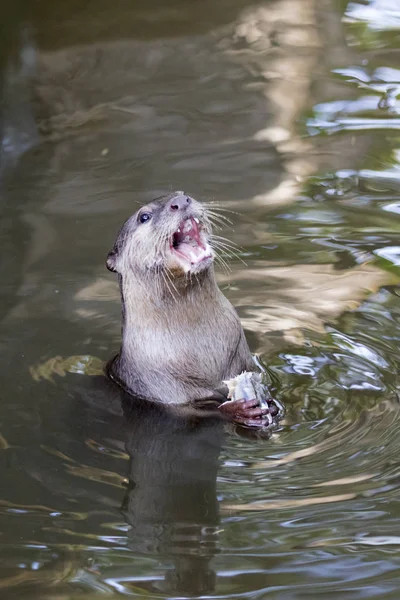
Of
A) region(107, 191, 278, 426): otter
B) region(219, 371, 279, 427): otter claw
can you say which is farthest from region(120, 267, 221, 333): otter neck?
region(219, 371, 279, 427): otter claw

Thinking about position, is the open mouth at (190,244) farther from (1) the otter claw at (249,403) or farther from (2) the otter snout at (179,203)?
(1) the otter claw at (249,403)

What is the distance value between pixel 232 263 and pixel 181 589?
253 cm

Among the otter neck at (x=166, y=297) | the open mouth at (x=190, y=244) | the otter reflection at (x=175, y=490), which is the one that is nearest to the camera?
the otter reflection at (x=175, y=490)

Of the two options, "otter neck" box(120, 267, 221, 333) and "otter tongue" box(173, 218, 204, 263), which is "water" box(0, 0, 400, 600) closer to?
"otter neck" box(120, 267, 221, 333)

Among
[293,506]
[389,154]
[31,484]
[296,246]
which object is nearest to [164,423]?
[31,484]

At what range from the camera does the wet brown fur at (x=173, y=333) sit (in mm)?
4082

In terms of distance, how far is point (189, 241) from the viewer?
3941 mm

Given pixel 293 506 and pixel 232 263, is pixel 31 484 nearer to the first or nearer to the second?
pixel 293 506

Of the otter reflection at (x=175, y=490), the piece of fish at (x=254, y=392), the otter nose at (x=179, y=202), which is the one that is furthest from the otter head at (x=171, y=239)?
the otter reflection at (x=175, y=490)

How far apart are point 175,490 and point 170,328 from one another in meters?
0.77

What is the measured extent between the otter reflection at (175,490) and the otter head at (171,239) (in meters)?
0.52

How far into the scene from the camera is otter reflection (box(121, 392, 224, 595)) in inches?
118

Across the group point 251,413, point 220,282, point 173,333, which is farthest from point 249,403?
point 220,282

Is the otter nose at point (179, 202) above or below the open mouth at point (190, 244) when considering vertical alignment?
above
